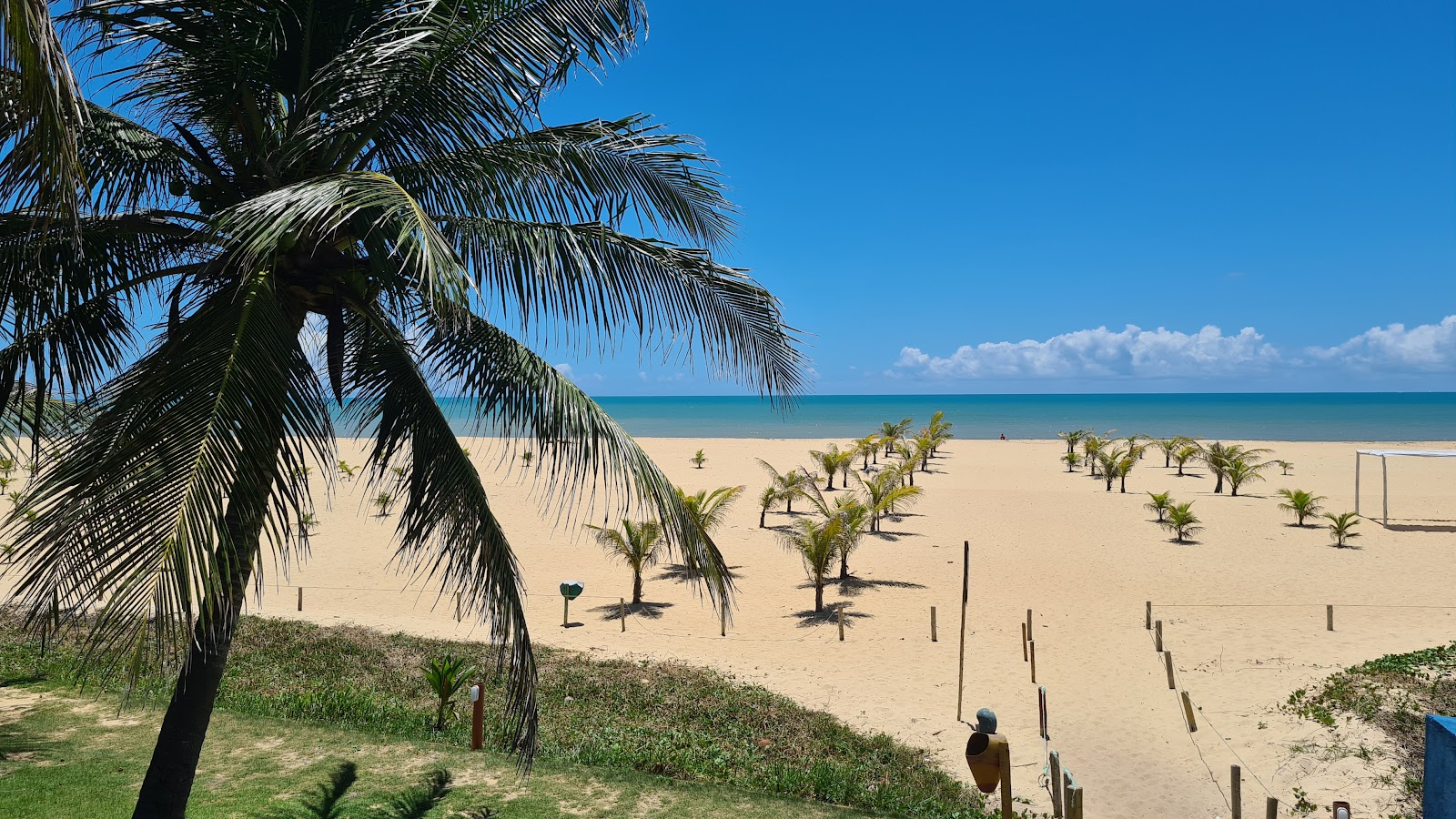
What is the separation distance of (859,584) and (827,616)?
2.09 metres

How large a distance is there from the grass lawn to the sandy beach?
8.05 ft

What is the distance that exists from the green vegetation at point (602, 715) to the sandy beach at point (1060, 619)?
0.96 m

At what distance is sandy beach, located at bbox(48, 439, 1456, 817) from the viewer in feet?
26.4

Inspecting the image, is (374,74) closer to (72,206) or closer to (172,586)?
(72,206)

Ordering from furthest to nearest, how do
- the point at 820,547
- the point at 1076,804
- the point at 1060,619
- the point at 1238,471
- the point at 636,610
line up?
the point at 1238,471
the point at 636,610
the point at 820,547
the point at 1060,619
the point at 1076,804

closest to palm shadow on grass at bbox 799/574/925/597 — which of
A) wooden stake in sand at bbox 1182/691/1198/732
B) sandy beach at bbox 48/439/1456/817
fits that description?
sandy beach at bbox 48/439/1456/817

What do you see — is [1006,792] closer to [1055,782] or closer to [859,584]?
[1055,782]

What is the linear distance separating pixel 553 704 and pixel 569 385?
543cm

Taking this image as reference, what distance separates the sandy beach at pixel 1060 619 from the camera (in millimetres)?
8047

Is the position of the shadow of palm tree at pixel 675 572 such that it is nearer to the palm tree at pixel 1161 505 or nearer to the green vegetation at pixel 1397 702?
the green vegetation at pixel 1397 702

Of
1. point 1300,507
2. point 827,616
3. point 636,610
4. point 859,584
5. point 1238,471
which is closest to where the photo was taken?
point 827,616

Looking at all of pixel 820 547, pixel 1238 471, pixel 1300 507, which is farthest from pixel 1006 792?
pixel 1238 471

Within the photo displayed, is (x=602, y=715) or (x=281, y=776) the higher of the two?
(x=281, y=776)

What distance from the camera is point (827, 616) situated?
1316cm
